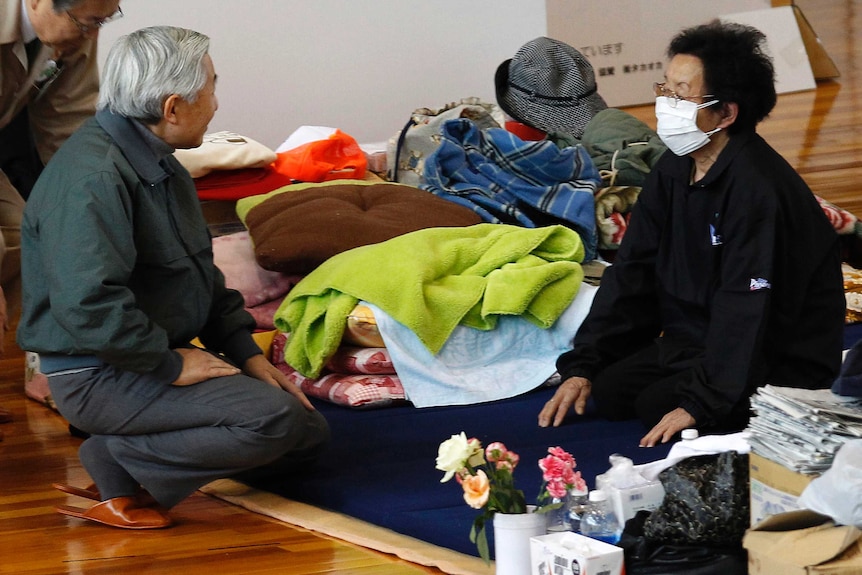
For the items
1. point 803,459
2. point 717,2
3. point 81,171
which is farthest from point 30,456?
point 717,2

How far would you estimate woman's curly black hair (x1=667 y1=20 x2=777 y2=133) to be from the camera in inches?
107

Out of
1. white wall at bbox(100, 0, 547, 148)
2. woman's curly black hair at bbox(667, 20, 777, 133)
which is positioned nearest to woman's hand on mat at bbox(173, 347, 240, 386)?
woman's curly black hair at bbox(667, 20, 777, 133)

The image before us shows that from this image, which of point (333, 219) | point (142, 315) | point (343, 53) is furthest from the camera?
point (343, 53)

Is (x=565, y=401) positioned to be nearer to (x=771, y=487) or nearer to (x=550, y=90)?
(x=771, y=487)

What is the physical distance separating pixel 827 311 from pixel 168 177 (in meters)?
1.45

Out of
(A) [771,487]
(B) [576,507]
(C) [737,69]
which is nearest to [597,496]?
(B) [576,507]

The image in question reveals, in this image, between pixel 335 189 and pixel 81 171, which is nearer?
pixel 81 171

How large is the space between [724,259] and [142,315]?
4.07ft

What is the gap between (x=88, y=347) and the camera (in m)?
2.37

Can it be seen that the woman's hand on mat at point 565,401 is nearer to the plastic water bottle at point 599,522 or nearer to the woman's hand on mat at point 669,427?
the woman's hand on mat at point 669,427

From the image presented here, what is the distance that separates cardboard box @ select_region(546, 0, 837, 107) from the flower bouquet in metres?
5.45

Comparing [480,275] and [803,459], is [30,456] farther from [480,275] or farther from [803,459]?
[803,459]

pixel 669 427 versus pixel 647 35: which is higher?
pixel 669 427

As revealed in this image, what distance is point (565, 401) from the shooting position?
296cm
